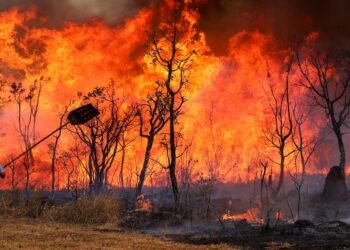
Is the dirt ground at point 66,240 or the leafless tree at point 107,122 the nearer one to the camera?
the dirt ground at point 66,240

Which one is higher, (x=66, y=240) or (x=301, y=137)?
(x=301, y=137)

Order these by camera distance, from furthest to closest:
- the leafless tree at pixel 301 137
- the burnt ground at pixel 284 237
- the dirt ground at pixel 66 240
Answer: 1. the leafless tree at pixel 301 137
2. the burnt ground at pixel 284 237
3. the dirt ground at pixel 66 240

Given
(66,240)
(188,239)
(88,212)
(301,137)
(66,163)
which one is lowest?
(188,239)

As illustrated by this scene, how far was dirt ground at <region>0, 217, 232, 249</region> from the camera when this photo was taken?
1730cm

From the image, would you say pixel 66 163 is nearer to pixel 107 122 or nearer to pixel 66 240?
pixel 107 122

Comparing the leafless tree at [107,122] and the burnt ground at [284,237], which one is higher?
the leafless tree at [107,122]

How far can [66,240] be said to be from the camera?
18.8 meters

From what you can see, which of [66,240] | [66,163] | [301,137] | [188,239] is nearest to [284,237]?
[188,239]


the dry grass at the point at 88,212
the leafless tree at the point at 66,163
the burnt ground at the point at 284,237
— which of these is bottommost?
the burnt ground at the point at 284,237

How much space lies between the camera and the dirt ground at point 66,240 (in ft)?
56.7

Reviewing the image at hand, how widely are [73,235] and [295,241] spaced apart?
879cm

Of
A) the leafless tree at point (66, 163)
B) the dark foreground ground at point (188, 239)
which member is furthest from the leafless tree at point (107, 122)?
the dark foreground ground at point (188, 239)

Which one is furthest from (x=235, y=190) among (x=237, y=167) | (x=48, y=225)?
(x=48, y=225)

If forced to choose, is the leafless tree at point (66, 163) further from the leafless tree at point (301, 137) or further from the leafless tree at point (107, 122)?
the leafless tree at point (301, 137)
